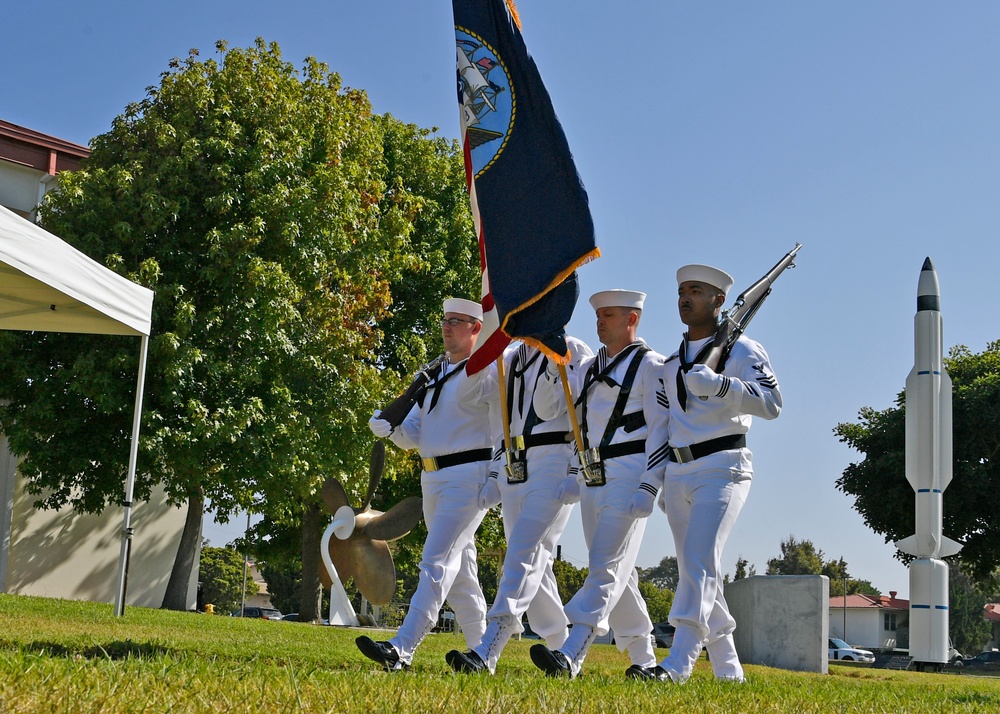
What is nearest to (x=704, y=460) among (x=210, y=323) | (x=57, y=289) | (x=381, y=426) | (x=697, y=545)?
(x=697, y=545)

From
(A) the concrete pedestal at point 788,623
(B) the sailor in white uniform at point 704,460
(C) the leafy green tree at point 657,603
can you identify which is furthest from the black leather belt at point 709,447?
(C) the leafy green tree at point 657,603

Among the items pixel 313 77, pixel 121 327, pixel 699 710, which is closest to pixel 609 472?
pixel 699 710

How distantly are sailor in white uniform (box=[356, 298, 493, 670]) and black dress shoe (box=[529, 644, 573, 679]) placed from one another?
0.81 meters

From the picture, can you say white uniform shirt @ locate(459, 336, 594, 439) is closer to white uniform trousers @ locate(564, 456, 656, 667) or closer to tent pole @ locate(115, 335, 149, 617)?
white uniform trousers @ locate(564, 456, 656, 667)

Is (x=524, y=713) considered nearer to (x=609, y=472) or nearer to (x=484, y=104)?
(x=609, y=472)

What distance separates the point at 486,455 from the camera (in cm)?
754

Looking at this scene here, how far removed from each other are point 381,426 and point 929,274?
63.5ft

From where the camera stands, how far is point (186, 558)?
71.6 feet

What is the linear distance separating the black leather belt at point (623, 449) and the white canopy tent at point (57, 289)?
511 cm

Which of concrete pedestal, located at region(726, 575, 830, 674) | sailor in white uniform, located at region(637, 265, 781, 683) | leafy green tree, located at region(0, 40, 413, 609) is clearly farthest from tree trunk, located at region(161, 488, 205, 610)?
sailor in white uniform, located at region(637, 265, 781, 683)

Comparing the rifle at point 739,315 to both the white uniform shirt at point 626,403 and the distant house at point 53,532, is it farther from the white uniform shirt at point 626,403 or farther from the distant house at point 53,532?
the distant house at point 53,532

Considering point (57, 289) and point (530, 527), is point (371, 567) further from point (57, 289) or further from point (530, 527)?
point (530, 527)

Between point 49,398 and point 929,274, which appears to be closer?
point 49,398

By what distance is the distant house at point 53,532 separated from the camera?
22.7 metres
